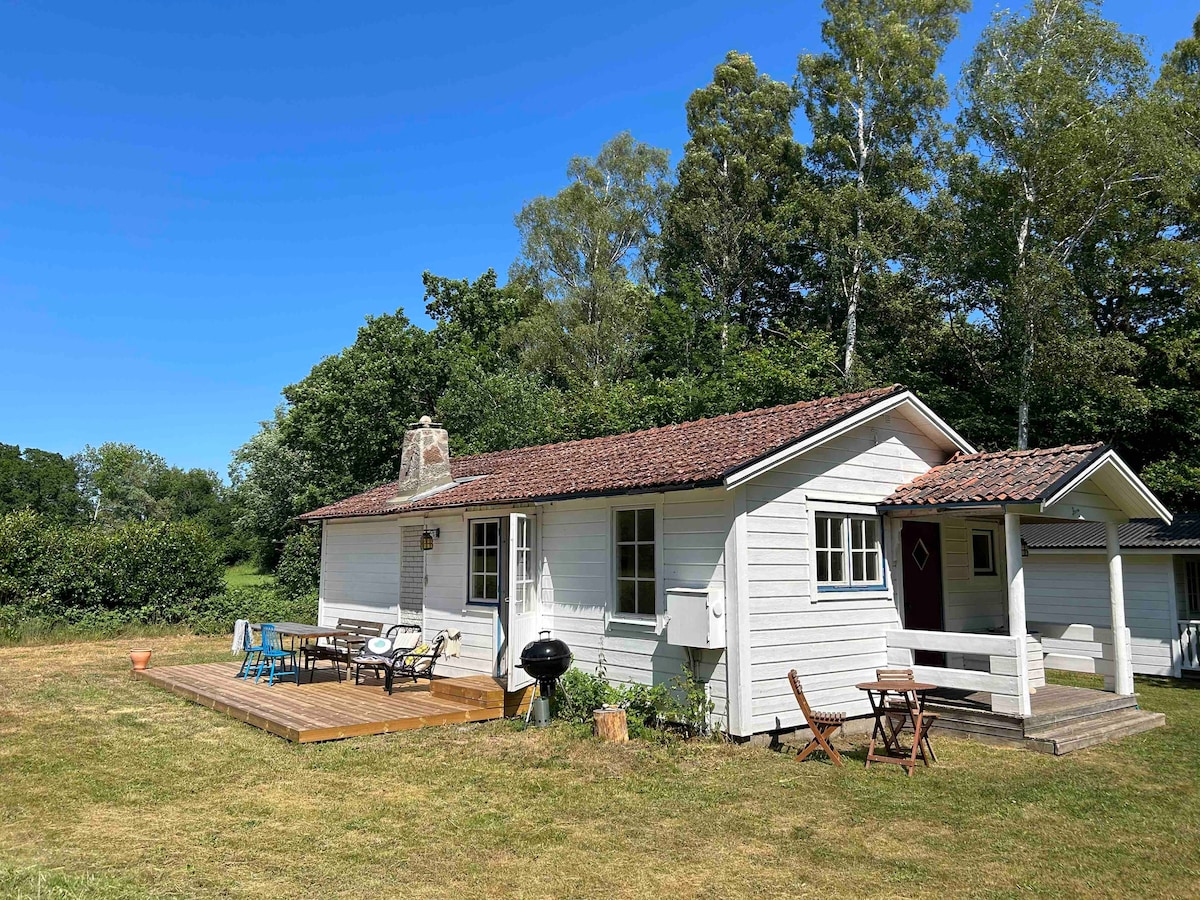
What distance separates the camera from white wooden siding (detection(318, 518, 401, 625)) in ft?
47.3

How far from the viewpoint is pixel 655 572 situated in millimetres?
9633

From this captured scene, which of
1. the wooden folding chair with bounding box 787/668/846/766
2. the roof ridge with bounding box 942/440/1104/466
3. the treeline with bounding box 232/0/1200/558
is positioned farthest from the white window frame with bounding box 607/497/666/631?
the treeline with bounding box 232/0/1200/558

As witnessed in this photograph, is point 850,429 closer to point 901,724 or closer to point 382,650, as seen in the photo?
point 901,724

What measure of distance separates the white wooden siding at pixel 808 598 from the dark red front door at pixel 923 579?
22.3 inches

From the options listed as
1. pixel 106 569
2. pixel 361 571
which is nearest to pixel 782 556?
pixel 361 571

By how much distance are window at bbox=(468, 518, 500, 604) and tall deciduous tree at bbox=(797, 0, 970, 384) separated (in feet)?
51.3

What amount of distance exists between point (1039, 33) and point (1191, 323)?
855 cm

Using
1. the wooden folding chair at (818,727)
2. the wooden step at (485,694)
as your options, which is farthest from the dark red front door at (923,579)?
the wooden step at (485,694)

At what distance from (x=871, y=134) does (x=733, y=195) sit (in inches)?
198

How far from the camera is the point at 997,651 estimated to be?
8.96 m

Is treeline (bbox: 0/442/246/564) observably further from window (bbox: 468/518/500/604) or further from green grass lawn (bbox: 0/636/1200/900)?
green grass lawn (bbox: 0/636/1200/900)

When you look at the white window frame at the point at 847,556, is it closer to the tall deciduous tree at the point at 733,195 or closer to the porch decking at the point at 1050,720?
the porch decking at the point at 1050,720

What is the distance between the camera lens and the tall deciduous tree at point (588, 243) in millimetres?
31516

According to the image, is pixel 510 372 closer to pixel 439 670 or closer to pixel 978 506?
pixel 439 670
